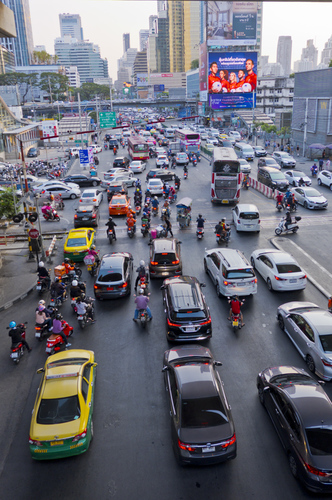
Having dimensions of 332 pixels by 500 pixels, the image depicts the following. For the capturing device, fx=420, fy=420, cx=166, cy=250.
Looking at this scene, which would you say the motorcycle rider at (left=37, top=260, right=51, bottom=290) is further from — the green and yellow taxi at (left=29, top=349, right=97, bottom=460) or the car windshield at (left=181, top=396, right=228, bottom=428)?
the car windshield at (left=181, top=396, right=228, bottom=428)

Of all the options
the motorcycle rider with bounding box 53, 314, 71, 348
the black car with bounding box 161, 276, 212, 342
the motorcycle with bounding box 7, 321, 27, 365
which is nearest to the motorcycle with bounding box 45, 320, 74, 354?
the motorcycle rider with bounding box 53, 314, 71, 348

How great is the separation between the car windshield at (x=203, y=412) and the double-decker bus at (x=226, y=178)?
84.0ft

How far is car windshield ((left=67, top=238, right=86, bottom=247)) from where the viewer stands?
22.5m

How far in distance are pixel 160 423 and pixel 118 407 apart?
133 centimetres

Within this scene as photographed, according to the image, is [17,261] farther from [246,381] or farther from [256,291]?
[246,381]

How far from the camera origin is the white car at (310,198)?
105 ft

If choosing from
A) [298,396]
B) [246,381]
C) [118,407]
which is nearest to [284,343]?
[246,381]

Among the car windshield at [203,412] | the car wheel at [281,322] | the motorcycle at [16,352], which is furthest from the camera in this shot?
the car wheel at [281,322]

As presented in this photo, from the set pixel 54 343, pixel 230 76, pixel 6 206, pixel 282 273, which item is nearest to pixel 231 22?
pixel 230 76

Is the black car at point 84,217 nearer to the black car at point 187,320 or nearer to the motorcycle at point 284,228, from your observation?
the motorcycle at point 284,228

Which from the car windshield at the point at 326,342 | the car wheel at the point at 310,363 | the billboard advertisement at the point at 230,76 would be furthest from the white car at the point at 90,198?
the billboard advertisement at the point at 230,76

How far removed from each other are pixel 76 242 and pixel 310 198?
19035mm

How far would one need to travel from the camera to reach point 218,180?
33.8 meters

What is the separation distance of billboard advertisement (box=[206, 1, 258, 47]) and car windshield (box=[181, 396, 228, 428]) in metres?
107
